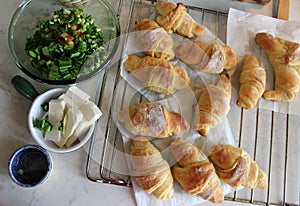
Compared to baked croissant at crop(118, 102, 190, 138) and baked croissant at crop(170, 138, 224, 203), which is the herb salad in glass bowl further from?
baked croissant at crop(170, 138, 224, 203)

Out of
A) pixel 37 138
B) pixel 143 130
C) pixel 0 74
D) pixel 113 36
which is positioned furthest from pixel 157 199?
pixel 0 74

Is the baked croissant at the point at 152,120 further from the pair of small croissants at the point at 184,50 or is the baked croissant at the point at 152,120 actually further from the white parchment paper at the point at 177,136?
the pair of small croissants at the point at 184,50

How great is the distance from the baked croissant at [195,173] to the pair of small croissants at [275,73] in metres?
0.25

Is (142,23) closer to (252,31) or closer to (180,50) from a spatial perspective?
(180,50)

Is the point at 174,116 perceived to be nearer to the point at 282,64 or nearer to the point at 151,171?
the point at 151,171

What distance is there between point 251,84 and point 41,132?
686mm

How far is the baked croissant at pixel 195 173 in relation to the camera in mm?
1089

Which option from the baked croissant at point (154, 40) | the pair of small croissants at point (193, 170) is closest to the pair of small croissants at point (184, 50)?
the baked croissant at point (154, 40)

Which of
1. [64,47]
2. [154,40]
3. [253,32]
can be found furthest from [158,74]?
[253,32]

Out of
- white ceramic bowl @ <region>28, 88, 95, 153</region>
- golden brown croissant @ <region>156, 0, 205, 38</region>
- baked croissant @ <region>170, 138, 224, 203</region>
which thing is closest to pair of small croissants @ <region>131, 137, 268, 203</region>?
baked croissant @ <region>170, 138, 224, 203</region>

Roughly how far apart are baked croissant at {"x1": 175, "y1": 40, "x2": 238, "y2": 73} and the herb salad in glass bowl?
0.77 feet

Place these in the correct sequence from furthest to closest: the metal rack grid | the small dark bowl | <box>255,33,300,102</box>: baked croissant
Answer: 1. <box>255,33,300,102</box>: baked croissant
2. the metal rack grid
3. the small dark bowl

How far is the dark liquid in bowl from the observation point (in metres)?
1.05

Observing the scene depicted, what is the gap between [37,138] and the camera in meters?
1.06
